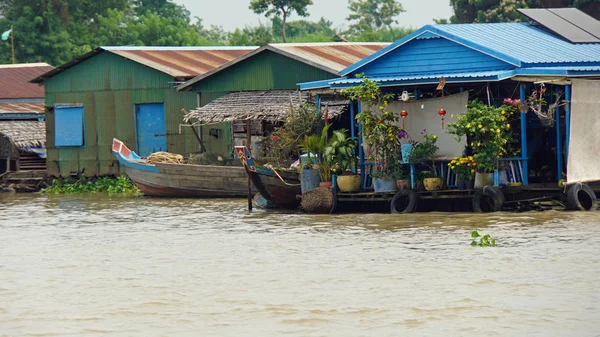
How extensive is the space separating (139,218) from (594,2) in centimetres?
2045

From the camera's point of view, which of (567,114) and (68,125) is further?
(68,125)

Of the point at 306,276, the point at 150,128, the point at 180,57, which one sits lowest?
the point at 306,276

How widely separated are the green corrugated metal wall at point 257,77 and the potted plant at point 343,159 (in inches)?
180

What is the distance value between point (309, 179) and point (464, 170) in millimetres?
2753

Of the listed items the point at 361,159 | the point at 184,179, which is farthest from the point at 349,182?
the point at 184,179

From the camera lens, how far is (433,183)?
54.4ft

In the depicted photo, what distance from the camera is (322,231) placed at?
50.8ft

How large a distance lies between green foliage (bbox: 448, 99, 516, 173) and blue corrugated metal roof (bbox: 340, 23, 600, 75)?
2.87 feet

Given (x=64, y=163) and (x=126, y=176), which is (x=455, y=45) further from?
(x=64, y=163)

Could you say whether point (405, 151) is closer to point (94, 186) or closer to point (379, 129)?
point (379, 129)

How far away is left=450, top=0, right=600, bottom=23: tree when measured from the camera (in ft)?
112

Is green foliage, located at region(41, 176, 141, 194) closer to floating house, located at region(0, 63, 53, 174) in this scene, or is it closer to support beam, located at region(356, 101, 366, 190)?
floating house, located at region(0, 63, 53, 174)

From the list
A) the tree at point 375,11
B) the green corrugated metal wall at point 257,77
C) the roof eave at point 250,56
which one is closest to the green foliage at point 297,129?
the roof eave at point 250,56

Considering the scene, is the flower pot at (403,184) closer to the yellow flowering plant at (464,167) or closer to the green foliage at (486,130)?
the yellow flowering plant at (464,167)
